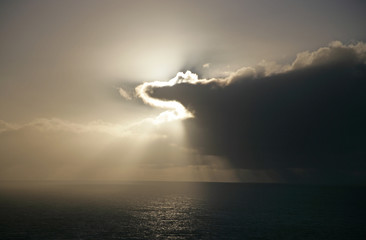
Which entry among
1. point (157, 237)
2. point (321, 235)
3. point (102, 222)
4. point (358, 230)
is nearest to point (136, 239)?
point (157, 237)

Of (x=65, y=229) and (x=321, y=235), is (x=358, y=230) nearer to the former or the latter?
(x=321, y=235)

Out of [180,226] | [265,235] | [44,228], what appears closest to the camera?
[265,235]

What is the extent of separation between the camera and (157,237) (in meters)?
66.8

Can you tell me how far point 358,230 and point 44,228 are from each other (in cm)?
9924

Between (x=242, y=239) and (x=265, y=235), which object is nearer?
(x=242, y=239)

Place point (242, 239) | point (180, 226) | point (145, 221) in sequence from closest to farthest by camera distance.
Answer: point (242, 239)
point (180, 226)
point (145, 221)

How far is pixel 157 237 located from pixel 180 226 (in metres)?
16.5

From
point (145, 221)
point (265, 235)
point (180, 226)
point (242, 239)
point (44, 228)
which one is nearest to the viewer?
point (242, 239)

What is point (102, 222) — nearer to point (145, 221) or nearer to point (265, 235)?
point (145, 221)

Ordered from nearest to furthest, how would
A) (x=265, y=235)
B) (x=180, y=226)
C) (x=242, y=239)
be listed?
(x=242, y=239), (x=265, y=235), (x=180, y=226)

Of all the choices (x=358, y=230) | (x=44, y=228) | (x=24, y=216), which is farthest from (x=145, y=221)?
(x=358, y=230)

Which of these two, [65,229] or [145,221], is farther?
[145,221]

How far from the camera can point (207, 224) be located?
275 ft

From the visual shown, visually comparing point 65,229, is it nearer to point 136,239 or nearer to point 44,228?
point 44,228
